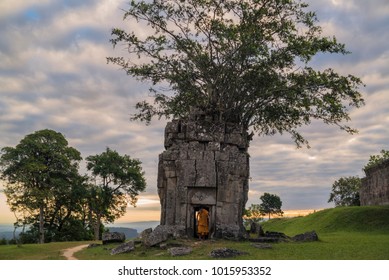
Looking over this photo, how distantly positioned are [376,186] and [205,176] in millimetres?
27803

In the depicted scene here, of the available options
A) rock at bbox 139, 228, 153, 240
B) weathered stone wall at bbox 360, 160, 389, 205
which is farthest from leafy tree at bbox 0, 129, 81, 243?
weathered stone wall at bbox 360, 160, 389, 205

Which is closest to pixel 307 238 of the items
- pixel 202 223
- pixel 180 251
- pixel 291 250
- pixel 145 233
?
pixel 291 250

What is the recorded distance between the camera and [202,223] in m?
31.0

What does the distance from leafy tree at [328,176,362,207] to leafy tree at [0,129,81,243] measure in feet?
146

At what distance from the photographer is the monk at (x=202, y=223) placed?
30.4 m

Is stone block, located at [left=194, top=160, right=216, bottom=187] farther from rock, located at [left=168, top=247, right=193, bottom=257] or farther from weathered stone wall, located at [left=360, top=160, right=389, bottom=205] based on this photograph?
weathered stone wall, located at [left=360, top=160, right=389, bottom=205]

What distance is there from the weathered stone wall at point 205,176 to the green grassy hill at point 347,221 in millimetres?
13025

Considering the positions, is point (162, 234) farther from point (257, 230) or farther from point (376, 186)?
point (376, 186)

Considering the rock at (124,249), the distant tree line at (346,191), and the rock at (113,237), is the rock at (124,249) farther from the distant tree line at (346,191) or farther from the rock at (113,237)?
the distant tree line at (346,191)

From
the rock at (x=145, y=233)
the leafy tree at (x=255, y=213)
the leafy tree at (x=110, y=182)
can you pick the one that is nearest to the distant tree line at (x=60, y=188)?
the leafy tree at (x=110, y=182)

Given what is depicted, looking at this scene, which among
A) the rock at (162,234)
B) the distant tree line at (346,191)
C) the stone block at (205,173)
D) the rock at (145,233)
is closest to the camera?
the rock at (162,234)

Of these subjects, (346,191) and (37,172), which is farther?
(346,191)

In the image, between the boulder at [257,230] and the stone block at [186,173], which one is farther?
the boulder at [257,230]
